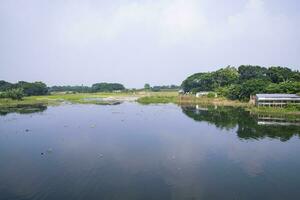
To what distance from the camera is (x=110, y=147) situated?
2572 cm

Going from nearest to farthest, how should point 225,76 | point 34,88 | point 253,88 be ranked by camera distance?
point 253,88 < point 225,76 < point 34,88

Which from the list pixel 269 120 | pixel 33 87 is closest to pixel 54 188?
pixel 269 120

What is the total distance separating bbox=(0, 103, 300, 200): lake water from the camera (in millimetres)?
15625

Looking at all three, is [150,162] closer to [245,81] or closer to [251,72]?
[245,81]

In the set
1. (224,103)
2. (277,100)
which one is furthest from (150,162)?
(224,103)

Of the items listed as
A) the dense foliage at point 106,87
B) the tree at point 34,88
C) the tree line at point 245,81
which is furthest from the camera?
the dense foliage at point 106,87

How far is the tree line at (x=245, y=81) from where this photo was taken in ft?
195

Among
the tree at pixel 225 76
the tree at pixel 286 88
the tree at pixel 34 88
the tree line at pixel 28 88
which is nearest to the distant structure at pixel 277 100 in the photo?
the tree at pixel 286 88

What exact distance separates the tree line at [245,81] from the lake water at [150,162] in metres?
25.1

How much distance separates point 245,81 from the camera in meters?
73.8

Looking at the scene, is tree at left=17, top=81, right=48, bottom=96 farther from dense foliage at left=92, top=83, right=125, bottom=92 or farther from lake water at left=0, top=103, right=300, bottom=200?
lake water at left=0, top=103, right=300, bottom=200

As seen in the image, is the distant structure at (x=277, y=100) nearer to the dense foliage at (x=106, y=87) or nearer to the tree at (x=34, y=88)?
the tree at (x=34, y=88)

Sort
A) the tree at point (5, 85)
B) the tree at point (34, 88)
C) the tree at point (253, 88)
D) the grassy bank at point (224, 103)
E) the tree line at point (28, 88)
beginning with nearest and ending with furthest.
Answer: the grassy bank at point (224, 103), the tree at point (253, 88), the tree line at point (28, 88), the tree at point (34, 88), the tree at point (5, 85)

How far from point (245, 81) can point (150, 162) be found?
58.7 metres
